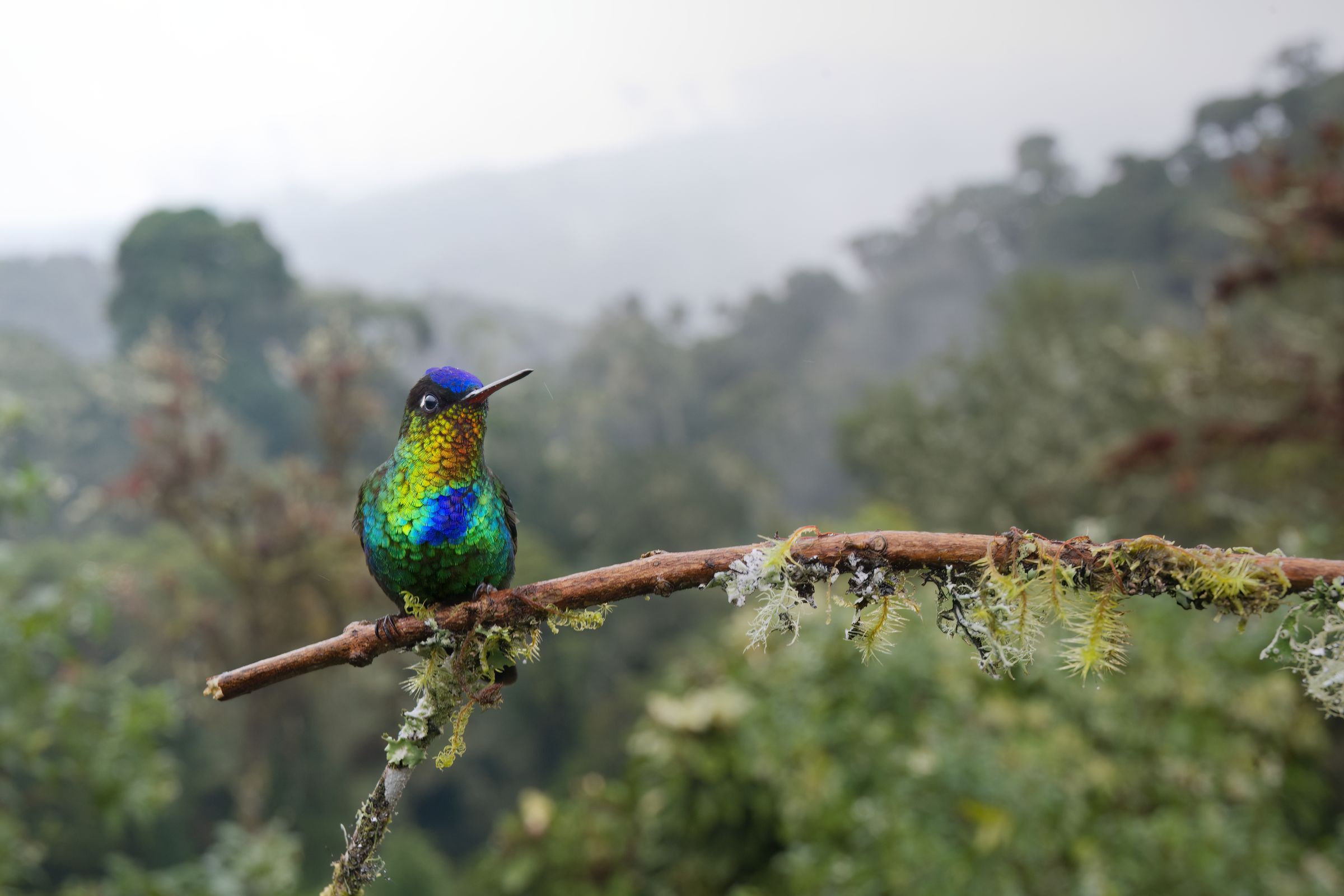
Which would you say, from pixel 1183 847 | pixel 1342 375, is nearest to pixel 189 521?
pixel 1183 847

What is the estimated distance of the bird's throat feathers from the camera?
1124 mm

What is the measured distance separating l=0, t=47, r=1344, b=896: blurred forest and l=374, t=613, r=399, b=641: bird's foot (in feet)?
0.71

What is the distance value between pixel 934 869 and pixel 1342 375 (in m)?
3.93

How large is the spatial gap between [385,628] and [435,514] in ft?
0.71

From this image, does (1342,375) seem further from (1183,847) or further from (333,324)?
(333,324)

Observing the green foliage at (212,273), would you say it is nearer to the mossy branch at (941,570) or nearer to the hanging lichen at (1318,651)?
the mossy branch at (941,570)

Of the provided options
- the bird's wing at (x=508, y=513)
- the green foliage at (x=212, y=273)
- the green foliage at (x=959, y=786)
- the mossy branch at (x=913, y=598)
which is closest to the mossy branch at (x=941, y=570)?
the mossy branch at (x=913, y=598)

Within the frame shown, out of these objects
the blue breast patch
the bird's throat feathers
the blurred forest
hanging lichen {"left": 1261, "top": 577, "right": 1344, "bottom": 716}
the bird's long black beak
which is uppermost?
the bird's long black beak

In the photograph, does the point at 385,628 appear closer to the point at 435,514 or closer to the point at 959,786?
the point at 435,514

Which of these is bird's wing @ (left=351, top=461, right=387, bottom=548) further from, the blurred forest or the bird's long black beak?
the blurred forest

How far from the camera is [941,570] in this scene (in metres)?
0.92

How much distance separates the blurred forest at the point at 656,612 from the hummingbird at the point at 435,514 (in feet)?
1.29

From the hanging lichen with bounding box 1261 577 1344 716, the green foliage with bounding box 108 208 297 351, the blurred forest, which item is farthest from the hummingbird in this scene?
the green foliage with bounding box 108 208 297 351

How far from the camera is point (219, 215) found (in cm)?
2083
